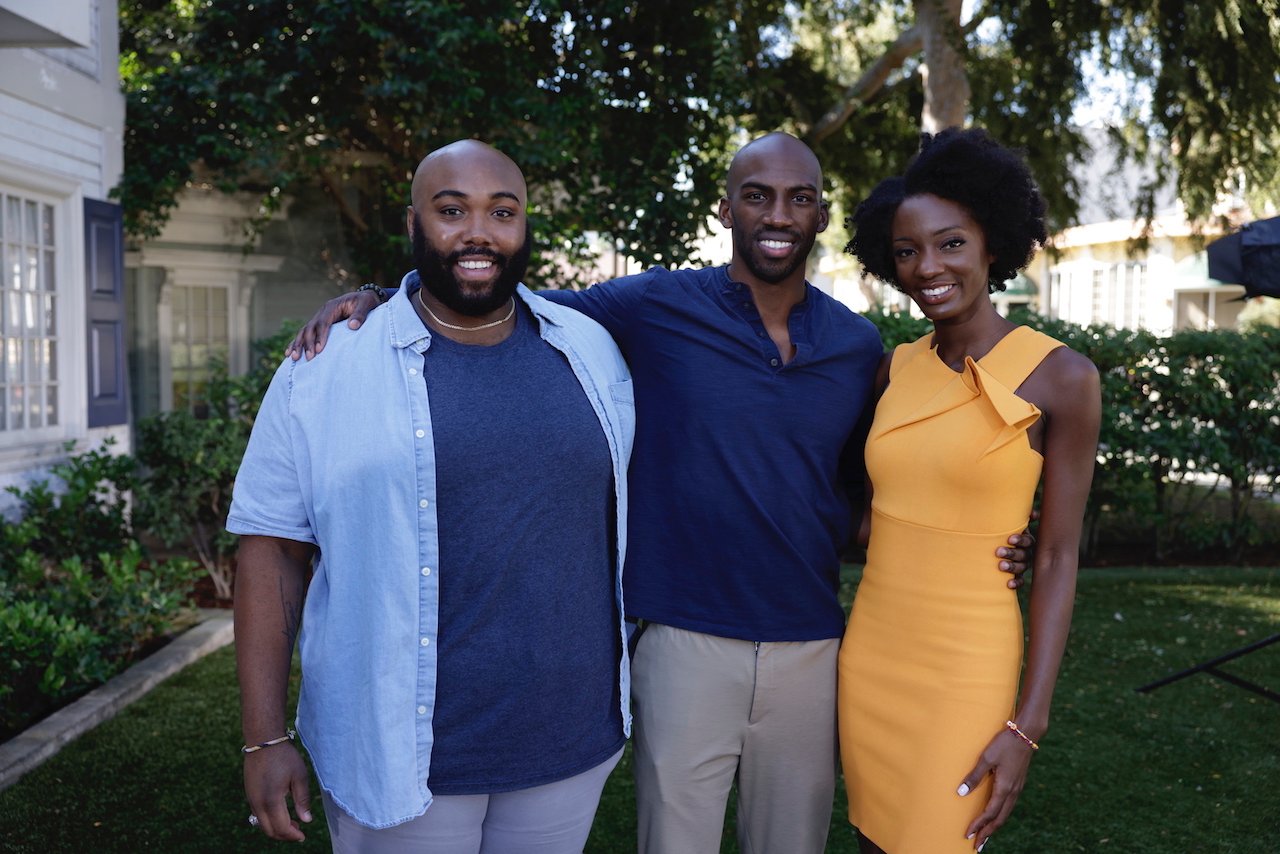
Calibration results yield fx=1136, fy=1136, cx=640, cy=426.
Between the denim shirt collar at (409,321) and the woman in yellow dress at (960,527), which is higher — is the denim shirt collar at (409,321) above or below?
above

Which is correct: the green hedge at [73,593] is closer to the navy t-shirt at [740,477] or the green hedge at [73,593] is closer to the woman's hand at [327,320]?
the woman's hand at [327,320]

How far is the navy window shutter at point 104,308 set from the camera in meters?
8.12

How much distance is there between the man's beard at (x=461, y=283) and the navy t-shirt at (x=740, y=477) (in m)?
0.58

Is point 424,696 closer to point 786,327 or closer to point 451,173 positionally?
point 451,173

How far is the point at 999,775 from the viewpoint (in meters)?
2.51

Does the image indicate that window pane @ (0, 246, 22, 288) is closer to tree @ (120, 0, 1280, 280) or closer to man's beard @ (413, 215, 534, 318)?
tree @ (120, 0, 1280, 280)

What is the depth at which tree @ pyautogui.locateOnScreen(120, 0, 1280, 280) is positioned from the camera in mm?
8984

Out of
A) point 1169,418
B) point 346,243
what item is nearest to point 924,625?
point 1169,418

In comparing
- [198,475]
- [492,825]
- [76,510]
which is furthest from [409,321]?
[198,475]

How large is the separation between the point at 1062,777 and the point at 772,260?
3.16m

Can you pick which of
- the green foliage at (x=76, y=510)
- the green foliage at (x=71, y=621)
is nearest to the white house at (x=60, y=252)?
the green foliage at (x=76, y=510)

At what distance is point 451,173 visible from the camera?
2.49 m

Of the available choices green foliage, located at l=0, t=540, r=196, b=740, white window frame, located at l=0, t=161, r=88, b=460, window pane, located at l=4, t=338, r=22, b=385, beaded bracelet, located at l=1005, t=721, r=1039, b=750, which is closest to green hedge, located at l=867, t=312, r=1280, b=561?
green foliage, located at l=0, t=540, r=196, b=740

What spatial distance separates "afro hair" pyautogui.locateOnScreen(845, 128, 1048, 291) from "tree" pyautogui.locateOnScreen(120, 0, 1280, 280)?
6480 millimetres
